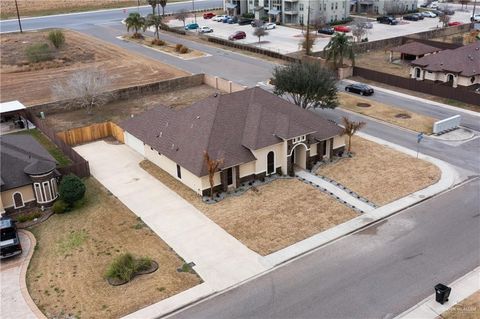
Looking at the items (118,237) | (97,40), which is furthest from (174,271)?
(97,40)

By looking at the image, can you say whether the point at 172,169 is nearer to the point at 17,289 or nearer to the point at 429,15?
the point at 17,289

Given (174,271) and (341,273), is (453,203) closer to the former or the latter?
(341,273)

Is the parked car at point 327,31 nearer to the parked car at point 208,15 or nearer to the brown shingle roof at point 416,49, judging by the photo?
Result: the brown shingle roof at point 416,49

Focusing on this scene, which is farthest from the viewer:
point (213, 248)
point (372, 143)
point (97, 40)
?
point (97, 40)

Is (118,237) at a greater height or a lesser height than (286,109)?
lesser

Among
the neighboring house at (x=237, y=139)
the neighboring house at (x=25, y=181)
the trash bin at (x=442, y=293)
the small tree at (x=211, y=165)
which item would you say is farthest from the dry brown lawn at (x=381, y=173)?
the neighboring house at (x=25, y=181)

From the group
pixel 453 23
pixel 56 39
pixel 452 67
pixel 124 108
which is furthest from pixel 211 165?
pixel 453 23
